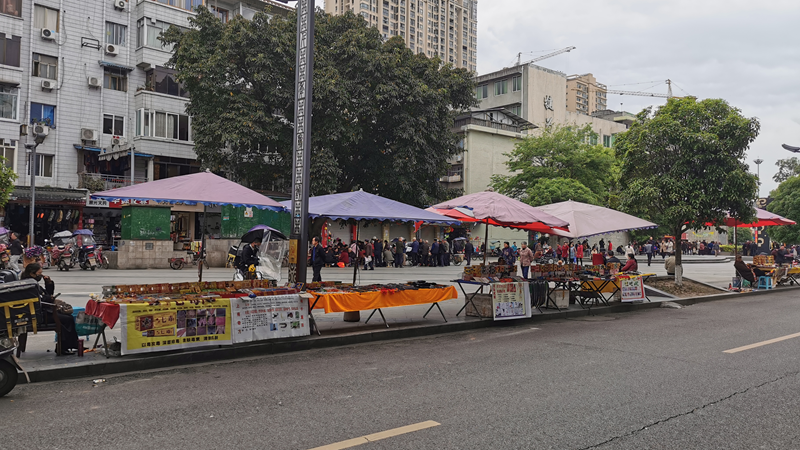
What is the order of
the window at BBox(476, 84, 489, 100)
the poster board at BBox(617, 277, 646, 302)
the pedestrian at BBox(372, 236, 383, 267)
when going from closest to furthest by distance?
the poster board at BBox(617, 277, 646, 302)
the pedestrian at BBox(372, 236, 383, 267)
the window at BBox(476, 84, 489, 100)

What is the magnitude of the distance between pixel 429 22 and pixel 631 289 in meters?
139

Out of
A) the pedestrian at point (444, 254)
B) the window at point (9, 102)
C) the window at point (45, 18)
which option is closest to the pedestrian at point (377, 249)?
the pedestrian at point (444, 254)

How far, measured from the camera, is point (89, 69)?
3177cm

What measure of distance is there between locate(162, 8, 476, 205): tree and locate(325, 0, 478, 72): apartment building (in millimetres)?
102935

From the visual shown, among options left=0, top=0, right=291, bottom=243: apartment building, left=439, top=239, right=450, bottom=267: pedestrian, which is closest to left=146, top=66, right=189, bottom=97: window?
left=0, top=0, right=291, bottom=243: apartment building

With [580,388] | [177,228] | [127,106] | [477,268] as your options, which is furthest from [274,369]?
[127,106]

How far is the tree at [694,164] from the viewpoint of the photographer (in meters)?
16.9

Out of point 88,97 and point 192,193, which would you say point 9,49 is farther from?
point 192,193

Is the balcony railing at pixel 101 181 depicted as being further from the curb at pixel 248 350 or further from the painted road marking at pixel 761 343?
the painted road marking at pixel 761 343

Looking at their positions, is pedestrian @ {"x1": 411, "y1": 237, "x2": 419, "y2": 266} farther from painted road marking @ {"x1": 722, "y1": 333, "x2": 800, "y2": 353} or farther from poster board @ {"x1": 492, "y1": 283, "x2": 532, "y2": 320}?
painted road marking @ {"x1": 722, "y1": 333, "x2": 800, "y2": 353}

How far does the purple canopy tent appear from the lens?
9062 mm

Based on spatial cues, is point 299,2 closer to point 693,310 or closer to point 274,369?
point 274,369

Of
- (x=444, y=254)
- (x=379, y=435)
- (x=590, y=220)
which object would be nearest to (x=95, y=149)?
(x=444, y=254)

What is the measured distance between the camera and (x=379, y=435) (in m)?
4.70
